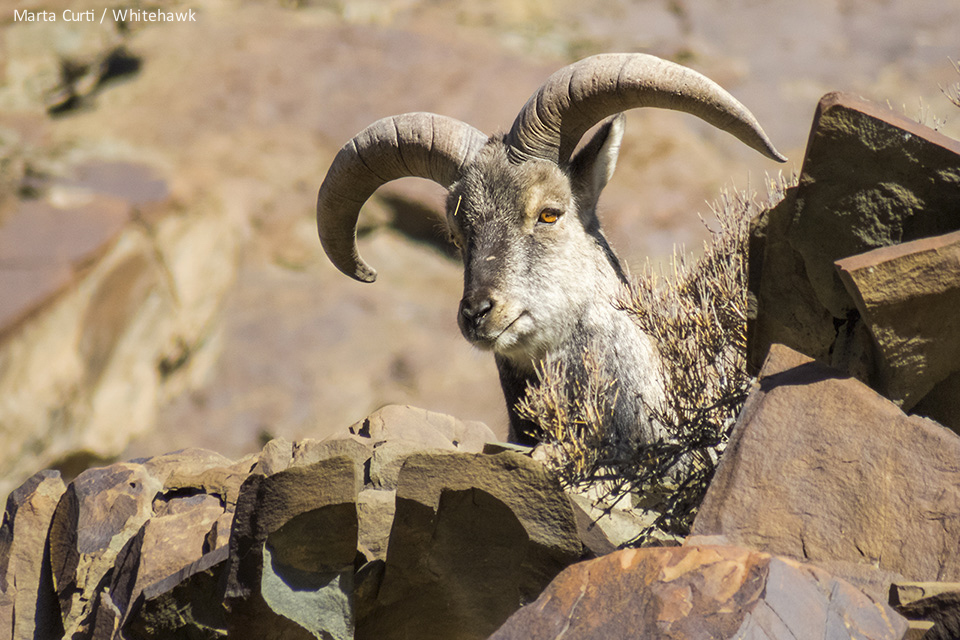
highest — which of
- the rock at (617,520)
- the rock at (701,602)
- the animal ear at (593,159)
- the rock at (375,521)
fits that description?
the animal ear at (593,159)

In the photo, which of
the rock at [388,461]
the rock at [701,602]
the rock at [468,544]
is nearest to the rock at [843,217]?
the rock at [701,602]

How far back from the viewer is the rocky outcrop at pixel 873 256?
3.15 m

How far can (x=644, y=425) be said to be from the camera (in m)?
4.93

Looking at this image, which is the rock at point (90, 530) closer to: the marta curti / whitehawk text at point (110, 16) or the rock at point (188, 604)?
the rock at point (188, 604)

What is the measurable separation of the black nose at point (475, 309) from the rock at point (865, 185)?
6.01 feet

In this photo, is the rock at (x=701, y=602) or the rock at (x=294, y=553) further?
the rock at (x=294, y=553)

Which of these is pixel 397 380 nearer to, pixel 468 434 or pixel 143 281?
pixel 143 281

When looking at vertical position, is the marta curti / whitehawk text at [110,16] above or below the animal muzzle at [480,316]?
above

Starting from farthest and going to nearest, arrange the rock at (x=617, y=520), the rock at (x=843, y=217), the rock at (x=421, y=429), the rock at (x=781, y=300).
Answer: the rock at (x=421, y=429)
the rock at (x=617, y=520)
the rock at (x=781, y=300)
the rock at (x=843, y=217)

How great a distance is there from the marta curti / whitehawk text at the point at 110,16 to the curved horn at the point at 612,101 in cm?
1304

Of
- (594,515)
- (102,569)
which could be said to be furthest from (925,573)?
(102,569)

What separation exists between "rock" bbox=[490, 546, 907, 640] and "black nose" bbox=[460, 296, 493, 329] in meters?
2.35

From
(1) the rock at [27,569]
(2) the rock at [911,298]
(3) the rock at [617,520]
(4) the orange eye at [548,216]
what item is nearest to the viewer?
(2) the rock at [911,298]

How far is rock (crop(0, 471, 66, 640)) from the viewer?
15.2 ft
